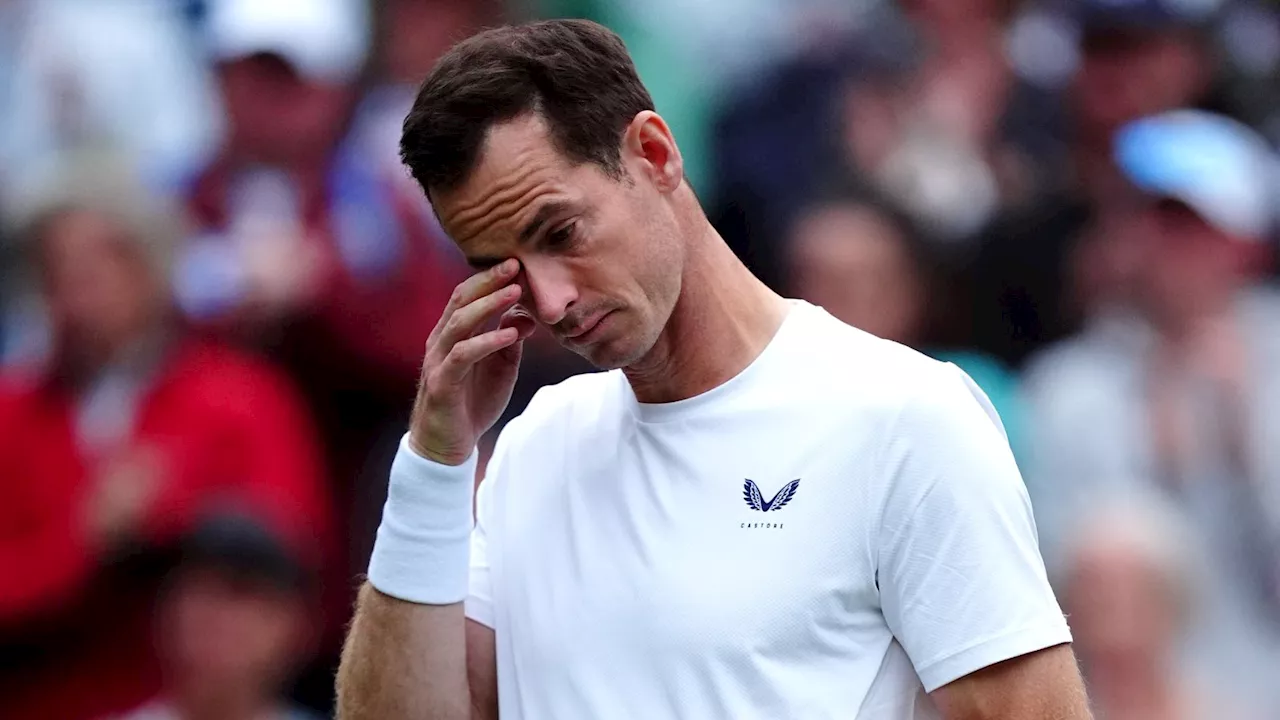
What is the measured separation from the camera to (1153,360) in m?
5.46

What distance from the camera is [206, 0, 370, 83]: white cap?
592cm

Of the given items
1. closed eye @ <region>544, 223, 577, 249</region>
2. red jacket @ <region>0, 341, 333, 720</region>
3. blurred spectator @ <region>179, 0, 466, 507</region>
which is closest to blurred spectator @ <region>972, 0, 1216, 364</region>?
blurred spectator @ <region>179, 0, 466, 507</region>

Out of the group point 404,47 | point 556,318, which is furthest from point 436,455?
point 404,47

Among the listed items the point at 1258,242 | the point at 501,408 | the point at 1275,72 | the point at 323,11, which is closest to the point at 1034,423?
the point at 1258,242

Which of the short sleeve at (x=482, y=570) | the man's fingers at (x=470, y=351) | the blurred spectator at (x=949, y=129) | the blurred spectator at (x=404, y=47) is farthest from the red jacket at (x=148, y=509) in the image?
the man's fingers at (x=470, y=351)

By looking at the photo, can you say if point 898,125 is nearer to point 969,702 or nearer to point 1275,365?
point 1275,365

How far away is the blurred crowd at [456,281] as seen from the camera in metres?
4.99

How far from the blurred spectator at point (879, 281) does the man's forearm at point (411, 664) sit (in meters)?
2.97

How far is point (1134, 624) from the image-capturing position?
15.7 feet

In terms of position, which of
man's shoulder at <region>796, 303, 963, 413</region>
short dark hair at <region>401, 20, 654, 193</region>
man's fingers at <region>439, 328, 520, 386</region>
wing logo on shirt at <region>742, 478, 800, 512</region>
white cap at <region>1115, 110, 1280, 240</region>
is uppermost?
short dark hair at <region>401, 20, 654, 193</region>

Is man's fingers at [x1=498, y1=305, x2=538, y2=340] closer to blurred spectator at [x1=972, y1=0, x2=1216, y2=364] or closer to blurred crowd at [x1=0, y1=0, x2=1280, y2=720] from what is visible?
blurred crowd at [x1=0, y1=0, x2=1280, y2=720]

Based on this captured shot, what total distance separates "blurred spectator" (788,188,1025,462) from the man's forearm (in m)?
2.97

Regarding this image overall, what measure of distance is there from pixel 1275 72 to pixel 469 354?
514 centimetres

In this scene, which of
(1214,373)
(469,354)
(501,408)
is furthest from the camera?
(1214,373)
